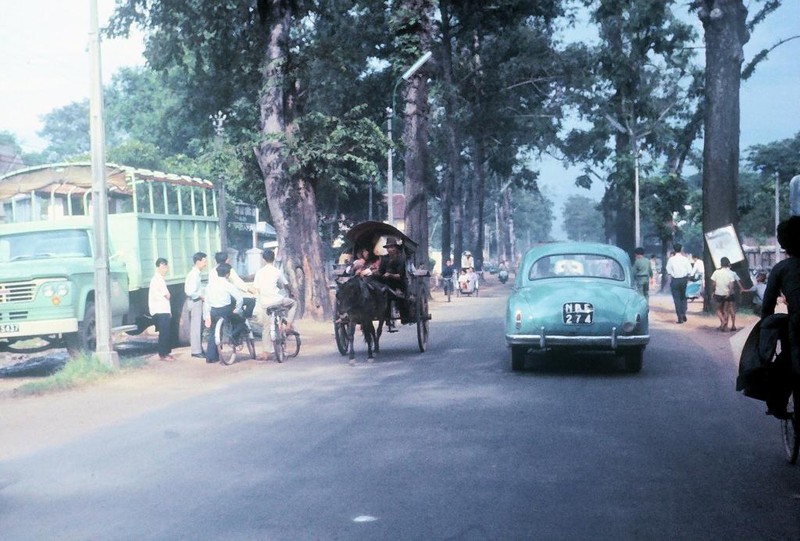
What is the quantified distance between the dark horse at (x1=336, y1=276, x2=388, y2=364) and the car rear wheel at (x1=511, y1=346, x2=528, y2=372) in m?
2.89

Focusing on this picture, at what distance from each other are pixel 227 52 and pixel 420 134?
29.4 feet

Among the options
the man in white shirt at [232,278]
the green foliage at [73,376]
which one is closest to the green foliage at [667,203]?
the man in white shirt at [232,278]

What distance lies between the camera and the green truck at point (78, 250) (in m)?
16.9

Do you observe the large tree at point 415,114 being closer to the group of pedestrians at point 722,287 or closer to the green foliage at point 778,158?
the group of pedestrians at point 722,287

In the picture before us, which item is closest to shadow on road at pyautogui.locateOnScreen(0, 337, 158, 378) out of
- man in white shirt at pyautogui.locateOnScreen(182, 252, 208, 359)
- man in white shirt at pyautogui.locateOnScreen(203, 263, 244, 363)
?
man in white shirt at pyautogui.locateOnScreen(182, 252, 208, 359)

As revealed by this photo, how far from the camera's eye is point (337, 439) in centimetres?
961

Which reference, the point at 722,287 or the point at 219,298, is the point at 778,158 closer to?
the point at 722,287

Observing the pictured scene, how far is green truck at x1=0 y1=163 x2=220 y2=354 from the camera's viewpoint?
1694 centimetres

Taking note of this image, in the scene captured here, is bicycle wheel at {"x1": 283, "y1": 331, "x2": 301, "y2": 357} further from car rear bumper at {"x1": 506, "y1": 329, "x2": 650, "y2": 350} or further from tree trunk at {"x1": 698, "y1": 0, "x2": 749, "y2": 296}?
tree trunk at {"x1": 698, "y1": 0, "x2": 749, "y2": 296}

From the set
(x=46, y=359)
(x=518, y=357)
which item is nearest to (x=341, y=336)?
(x=518, y=357)

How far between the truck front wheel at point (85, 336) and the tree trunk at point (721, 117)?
16.9m

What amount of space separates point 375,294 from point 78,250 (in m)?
5.61

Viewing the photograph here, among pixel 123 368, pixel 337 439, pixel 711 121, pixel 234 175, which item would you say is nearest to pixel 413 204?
pixel 234 175

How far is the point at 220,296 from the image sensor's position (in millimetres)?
17828
